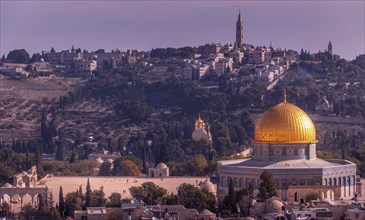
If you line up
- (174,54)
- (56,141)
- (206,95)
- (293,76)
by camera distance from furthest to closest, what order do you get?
(174,54) < (293,76) < (206,95) < (56,141)

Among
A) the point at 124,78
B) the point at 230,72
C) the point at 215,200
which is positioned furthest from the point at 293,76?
the point at 215,200

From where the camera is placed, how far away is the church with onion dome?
6581 cm

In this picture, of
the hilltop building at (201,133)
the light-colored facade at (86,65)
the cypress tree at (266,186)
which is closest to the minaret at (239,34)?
the light-colored facade at (86,65)

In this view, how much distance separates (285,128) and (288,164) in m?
1.47

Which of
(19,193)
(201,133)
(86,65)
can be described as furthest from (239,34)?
(19,193)

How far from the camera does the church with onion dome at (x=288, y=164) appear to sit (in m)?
65.8

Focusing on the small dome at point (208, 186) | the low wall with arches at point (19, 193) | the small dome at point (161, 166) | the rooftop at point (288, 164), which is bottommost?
the low wall with arches at point (19, 193)

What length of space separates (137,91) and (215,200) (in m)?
70.0

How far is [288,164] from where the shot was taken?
66.8 m

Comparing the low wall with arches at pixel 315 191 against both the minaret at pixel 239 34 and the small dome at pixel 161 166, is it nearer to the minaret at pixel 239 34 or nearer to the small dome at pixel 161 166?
the small dome at pixel 161 166

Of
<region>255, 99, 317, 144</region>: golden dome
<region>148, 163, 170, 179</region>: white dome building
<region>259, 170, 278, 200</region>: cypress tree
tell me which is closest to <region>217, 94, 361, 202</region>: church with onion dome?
<region>255, 99, 317, 144</region>: golden dome

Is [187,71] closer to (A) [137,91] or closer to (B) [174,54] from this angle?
(A) [137,91]

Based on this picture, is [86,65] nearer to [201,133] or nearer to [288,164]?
[201,133]

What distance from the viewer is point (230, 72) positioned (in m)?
131
